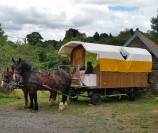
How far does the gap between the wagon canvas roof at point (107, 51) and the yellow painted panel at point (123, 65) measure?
0.22 m

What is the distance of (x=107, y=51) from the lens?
73.0 feet

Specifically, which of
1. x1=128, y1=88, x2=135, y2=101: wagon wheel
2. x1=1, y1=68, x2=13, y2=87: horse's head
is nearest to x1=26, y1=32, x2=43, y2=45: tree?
x1=128, y1=88, x2=135, y2=101: wagon wheel

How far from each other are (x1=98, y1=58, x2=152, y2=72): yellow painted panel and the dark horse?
246cm

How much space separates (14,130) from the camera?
13.0 meters

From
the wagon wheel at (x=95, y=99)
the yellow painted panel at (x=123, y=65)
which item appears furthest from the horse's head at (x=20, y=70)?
the yellow painted panel at (x=123, y=65)

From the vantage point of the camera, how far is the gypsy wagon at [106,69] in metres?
21.7

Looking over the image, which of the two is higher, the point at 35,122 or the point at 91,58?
the point at 91,58

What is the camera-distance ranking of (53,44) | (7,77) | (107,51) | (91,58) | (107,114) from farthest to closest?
1. (53,44)
2. (91,58)
3. (107,51)
4. (7,77)
5. (107,114)

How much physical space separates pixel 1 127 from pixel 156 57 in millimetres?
18359

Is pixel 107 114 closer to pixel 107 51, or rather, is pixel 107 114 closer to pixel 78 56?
pixel 107 51

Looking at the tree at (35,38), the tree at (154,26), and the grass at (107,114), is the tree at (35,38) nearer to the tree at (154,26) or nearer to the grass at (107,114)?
the tree at (154,26)

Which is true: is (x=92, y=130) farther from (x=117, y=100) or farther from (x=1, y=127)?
(x=117, y=100)

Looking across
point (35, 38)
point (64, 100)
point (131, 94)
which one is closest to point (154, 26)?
point (35, 38)

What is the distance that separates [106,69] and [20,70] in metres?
4.77
